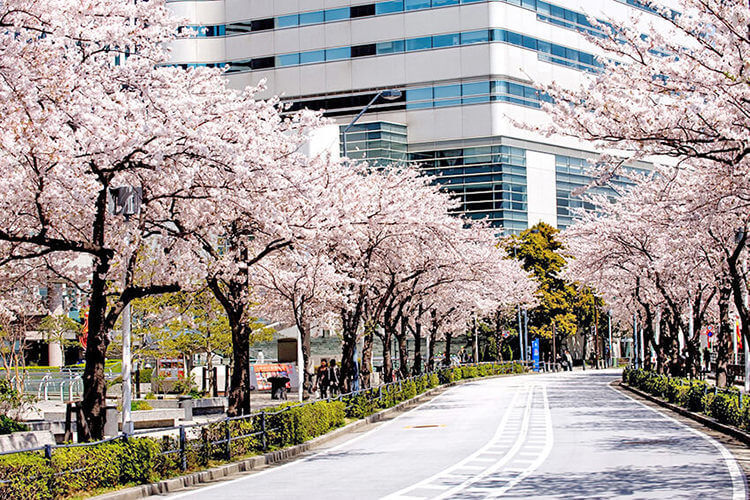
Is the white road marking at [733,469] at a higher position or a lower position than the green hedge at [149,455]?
lower

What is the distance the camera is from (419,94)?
8306 centimetres

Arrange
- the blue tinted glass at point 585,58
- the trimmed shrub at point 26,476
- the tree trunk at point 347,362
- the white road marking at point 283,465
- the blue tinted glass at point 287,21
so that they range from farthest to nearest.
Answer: the blue tinted glass at point 585,58 → the blue tinted glass at point 287,21 → the tree trunk at point 347,362 → the white road marking at point 283,465 → the trimmed shrub at point 26,476

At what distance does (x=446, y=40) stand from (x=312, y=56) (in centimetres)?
1198

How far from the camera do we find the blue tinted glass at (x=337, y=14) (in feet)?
277

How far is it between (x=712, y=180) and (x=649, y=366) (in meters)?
36.7

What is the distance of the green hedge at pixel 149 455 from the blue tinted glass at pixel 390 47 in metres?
56.8

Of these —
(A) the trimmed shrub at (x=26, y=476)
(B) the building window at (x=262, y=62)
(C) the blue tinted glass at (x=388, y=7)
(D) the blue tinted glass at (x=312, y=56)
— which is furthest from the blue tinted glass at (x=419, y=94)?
(A) the trimmed shrub at (x=26, y=476)

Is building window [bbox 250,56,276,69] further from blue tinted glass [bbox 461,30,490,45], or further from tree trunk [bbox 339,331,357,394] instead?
tree trunk [bbox 339,331,357,394]

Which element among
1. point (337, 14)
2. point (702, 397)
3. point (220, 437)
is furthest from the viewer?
point (337, 14)

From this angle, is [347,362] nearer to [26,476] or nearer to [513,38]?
[26,476]

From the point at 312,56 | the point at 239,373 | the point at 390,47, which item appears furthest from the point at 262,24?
the point at 239,373

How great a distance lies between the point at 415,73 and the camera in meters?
82.6

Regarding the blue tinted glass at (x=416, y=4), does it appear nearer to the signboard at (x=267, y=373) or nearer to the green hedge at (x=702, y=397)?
the signboard at (x=267, y=373)

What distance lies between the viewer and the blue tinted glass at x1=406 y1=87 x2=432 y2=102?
3258 inches
